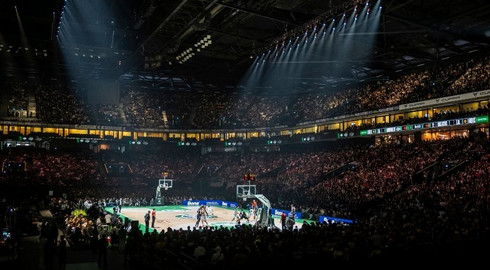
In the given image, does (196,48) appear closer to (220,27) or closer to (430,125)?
(220,27)

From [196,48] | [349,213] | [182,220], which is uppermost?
[196,48]

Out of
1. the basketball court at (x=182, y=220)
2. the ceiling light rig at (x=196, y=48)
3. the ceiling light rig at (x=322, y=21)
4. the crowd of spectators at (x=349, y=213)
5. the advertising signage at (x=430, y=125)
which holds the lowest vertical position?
the basketball court at (x=182, y=220)

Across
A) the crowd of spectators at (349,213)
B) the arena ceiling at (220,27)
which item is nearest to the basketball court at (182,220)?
the crowd of spectators at (349,213)

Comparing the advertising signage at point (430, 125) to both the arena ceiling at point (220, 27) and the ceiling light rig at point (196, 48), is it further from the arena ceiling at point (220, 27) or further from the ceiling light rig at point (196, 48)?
the ceiling light rig at point (196, 48)

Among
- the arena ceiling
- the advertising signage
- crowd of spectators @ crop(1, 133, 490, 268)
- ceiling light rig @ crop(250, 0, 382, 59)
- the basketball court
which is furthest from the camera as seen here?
the advertising signage

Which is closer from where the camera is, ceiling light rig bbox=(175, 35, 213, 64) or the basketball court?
the basketball court

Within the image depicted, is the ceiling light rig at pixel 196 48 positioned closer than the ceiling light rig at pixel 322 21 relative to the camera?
No

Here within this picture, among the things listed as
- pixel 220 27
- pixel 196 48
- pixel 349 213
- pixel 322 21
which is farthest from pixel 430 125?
pixel 196 48

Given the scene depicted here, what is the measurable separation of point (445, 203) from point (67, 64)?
3931 centimetres

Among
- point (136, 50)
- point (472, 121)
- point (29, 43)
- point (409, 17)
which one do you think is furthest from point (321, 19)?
point (29, 43)

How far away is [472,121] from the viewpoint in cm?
3588

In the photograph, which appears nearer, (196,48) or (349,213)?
(349,213)

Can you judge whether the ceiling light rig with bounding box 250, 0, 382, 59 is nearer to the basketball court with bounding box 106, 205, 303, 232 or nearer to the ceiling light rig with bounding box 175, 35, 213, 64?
the ceiling light rig with bounding box 175, 35, 213, 64

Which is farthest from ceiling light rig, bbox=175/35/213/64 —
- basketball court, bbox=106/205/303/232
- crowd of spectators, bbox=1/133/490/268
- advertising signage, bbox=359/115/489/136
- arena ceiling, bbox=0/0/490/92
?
advertising signage, bbox=359/115/489/136
